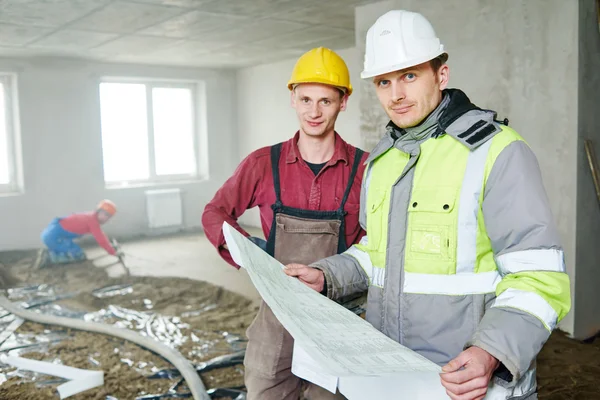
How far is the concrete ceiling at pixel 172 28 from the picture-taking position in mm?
4562

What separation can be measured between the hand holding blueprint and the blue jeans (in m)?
5.73

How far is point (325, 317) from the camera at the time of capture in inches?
42.9

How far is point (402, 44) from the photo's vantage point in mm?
1195

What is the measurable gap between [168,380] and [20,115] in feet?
17.5

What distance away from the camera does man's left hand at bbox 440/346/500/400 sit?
2.91 feet

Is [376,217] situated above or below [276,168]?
below

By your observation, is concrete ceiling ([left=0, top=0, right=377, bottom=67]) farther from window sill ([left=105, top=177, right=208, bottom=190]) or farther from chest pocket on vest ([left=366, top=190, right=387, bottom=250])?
chest pocket on vest ([left=366, top=190, right=387, bottom=250])

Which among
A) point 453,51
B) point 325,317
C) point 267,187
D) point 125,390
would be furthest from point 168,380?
point 453,51

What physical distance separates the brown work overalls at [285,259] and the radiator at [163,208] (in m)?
6.73

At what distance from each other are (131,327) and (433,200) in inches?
144

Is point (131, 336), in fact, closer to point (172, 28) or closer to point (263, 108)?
point (172, 28)

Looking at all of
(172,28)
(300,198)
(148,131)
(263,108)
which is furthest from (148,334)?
(263,108)

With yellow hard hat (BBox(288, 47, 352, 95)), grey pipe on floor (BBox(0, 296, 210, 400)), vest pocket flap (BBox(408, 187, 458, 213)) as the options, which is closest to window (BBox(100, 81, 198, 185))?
grey pipe on floor (BBox(0, 296, 210, 400))

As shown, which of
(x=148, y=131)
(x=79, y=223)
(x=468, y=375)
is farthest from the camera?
(x=148, y=131)
